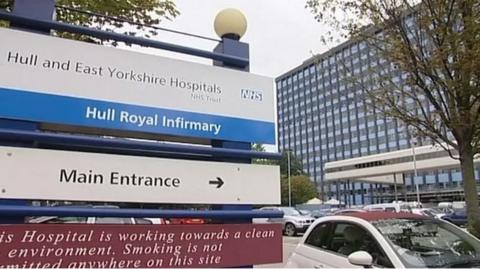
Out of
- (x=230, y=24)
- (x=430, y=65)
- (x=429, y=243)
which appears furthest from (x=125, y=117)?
(x=430, y=65)

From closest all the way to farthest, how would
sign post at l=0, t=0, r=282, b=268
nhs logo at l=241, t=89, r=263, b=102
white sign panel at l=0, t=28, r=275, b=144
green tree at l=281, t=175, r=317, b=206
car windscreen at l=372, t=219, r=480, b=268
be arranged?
sign post at l=0, t=0, r=282, b=268, white sign panel at l=0, t=28, r=275, b=144, nhs logo at l=241, t=89, r=263, b=102, car windscreen at l=372, t=219, r=480, b=268, green tree at l=281, t=175, r=317, b=206

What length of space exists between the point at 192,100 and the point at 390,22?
7.72 m

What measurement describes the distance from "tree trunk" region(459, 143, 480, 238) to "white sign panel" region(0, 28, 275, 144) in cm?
729

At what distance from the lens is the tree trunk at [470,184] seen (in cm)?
973

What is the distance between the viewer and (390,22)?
397 inches

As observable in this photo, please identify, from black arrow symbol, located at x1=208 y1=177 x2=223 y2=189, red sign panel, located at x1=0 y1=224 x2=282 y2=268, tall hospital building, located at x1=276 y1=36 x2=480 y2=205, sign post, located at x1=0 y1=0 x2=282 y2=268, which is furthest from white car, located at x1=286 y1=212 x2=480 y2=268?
tall hospital building, located at x1=276 y1=36 x2=480 y2=205

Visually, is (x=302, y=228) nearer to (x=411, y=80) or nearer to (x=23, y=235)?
(x=411, y=80)

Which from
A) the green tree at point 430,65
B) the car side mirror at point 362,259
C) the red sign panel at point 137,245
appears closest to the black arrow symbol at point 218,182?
the red sign panel at point 137,245

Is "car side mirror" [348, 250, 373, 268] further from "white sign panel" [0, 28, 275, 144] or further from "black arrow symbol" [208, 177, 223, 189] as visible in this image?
"black arrow symbol" [208, 177, 223, 189]

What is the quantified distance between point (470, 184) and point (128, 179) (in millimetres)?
8902

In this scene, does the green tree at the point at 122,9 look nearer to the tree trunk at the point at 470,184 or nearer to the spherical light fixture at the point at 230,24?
the spherical light fixture at the point at 230,24

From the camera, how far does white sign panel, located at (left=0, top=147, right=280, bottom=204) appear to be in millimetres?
3006

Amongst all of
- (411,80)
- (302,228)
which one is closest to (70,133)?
(411,80)

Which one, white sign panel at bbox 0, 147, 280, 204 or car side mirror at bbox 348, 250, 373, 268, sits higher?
white sign panel at bbox 0, 147, 280, 204
